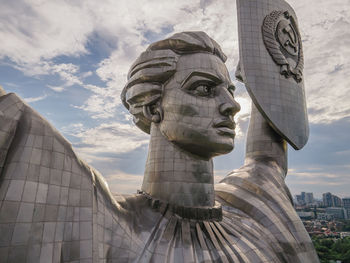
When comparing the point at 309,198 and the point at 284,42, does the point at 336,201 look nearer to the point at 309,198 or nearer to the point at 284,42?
the point at 309,198

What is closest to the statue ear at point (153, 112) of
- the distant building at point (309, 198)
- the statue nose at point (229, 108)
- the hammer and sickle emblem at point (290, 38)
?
the statue nose at point (229, 108)

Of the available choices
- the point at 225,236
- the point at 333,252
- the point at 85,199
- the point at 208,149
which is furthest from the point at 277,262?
the point at 333,252

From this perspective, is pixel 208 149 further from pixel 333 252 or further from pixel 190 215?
pixel 333 252

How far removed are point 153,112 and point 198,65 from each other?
1.56 metres

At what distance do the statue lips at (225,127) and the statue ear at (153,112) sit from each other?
134cm

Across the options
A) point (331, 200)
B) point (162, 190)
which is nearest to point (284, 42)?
point (162, 190)

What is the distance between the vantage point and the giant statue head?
6.18 m

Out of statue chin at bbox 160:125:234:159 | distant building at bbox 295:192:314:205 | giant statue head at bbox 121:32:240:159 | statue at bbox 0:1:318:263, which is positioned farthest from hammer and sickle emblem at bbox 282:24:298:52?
distant building at bbox 295:192:314:205

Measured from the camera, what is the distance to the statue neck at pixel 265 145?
9.78 meters

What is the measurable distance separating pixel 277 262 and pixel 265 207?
164cm

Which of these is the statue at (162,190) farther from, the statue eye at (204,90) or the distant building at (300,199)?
the distant building at (300,199)

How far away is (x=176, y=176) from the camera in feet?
20.3

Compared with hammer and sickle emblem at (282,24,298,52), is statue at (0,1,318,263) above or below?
below

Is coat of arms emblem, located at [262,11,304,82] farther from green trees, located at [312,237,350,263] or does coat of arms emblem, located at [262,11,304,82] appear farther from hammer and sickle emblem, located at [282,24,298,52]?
green trees, located at [312,237,350,263]
